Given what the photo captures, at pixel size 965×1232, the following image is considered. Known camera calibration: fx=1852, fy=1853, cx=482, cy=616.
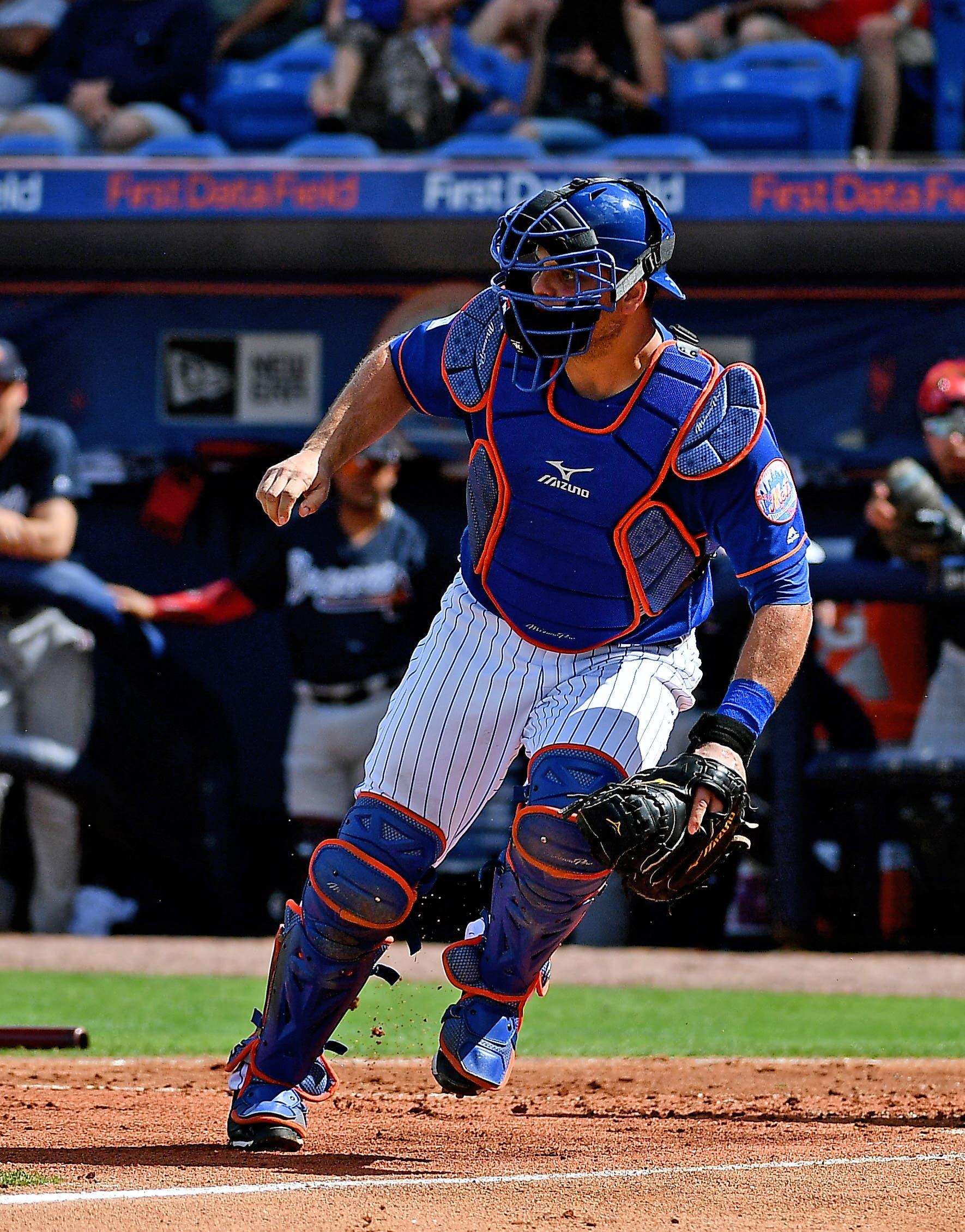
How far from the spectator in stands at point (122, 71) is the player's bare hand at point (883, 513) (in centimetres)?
333

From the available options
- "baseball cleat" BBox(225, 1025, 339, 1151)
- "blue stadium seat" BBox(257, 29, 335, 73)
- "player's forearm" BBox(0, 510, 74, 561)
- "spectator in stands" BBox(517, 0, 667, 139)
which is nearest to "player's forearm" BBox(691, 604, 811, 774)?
"baseball cleat" BBox(225, 1025, 339, 1151)

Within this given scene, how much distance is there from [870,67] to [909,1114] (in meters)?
5.04

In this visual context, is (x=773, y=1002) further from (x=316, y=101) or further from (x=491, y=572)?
(x=316, y=101)

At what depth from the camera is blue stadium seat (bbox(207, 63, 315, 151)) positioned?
25.8ft

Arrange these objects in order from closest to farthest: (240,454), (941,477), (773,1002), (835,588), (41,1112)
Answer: (41,1112), (773,1002), (835,588), (941,477), (240,454)

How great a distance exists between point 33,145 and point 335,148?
4.11 feet

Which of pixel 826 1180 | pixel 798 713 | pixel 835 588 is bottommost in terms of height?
pixel 798 713

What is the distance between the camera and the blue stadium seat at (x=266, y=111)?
25.8 ft

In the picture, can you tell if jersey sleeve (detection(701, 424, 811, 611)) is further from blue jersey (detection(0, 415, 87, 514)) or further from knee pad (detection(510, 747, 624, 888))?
blue jersey (detection(0, 415, 87, 514))

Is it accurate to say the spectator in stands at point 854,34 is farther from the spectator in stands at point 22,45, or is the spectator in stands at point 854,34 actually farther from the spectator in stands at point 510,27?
the spectator in stands at point 22,45

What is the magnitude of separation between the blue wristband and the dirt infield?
2.34ft

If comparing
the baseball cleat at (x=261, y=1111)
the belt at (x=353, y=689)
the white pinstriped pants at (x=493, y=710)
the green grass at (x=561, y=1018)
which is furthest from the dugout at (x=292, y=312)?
the baseball cleat at (x=261, y=1111)

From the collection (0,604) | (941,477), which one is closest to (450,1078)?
(0,604)

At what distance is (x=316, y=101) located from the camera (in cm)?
778
